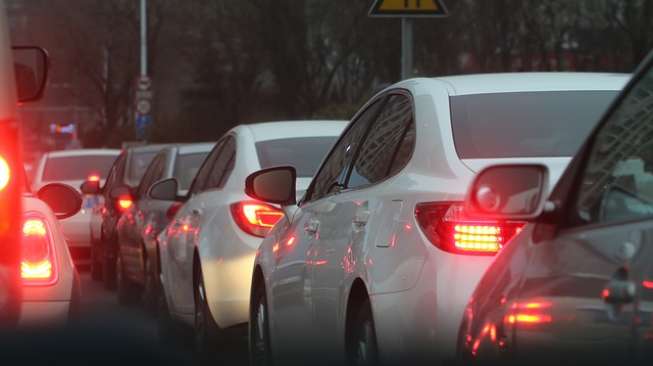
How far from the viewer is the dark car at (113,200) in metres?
16.5

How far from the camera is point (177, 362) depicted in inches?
186

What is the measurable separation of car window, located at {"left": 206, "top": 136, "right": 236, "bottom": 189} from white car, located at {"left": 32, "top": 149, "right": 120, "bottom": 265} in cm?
905

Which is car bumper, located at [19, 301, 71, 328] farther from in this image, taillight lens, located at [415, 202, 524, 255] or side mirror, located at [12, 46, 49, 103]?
taillight lens, located at [415, 202, 524, 255]

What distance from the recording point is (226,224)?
9.35 m

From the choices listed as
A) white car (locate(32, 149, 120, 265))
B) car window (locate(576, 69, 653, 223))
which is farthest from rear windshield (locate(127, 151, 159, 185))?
car window (locate(576, 69, 653, 223))

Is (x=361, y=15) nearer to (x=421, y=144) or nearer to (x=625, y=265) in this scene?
(x=421, y=144)

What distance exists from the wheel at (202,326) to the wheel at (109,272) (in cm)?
667

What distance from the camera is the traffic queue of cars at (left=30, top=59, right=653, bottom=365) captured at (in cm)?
366

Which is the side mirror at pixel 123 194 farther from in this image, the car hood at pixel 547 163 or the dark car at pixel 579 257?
→ the dark car at pixel 579 257

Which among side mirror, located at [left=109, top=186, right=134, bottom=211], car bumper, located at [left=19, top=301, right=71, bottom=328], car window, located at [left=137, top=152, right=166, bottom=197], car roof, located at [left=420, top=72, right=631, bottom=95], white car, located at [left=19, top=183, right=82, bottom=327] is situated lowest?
side mirror, located at [left=109, top=186, right=134, bottom=211]

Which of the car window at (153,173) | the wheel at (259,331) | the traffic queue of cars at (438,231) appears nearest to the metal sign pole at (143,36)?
the car window at (153,173)

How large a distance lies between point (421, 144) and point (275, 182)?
2.07 meters

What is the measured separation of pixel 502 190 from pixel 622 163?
33 cm

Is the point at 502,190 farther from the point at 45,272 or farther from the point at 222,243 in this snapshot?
the point at 222,243
